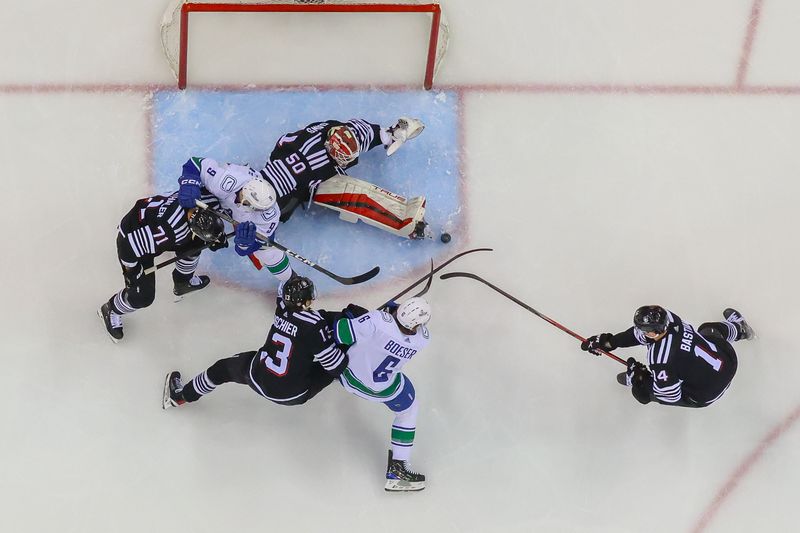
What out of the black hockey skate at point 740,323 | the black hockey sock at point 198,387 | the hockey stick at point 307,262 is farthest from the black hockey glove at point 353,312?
the black hockey skate at point 740,323

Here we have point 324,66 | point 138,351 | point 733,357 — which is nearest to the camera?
point 733,357

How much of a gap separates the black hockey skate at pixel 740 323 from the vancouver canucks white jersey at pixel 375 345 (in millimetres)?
1874

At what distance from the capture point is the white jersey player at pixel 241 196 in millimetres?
4789

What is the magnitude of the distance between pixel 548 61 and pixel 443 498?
2.62 meters

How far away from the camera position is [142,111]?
559 cm

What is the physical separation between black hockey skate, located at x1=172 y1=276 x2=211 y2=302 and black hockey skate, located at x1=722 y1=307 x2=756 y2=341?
9.53 feet

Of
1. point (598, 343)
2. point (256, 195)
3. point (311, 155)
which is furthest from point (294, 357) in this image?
point (598, 343)

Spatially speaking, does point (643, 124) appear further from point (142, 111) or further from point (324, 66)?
point (142, 111)

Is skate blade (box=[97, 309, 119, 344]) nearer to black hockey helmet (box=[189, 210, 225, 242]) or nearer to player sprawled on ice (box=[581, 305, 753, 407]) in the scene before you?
black hockey helmet (box=[189, 210, 225, 242])

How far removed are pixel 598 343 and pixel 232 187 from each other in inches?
79.9

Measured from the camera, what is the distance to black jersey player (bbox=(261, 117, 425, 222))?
5.14m

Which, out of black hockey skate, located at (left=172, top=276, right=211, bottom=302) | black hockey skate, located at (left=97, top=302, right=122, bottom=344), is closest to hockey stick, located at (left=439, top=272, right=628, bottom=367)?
black hockey skate, located at (left=172, top=276, right=211, bottom=302)

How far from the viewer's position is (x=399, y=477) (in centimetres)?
512

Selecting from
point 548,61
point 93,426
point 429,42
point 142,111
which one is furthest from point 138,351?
point 548,61
